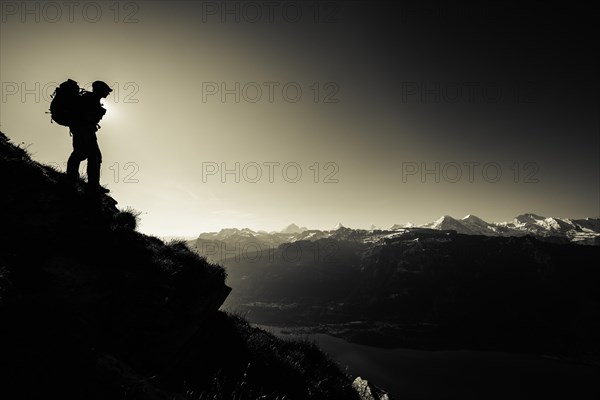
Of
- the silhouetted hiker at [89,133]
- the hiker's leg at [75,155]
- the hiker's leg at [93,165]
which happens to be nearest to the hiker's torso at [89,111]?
the silhouetted hiker at [89,133]

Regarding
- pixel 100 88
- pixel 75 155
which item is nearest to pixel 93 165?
pixel 75 155

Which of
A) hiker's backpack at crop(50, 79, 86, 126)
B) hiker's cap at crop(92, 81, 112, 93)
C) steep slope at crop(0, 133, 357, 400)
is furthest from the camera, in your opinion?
hiker's cap at crop(92, 81, 112, 93)

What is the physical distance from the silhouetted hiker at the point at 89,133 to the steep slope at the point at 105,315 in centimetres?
59

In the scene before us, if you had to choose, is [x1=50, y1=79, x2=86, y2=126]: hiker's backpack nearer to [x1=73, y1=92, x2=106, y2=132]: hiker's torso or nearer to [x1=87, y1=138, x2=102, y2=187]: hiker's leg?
[x1=73, y1=92, x2=106, y2=132]: hiker's torso

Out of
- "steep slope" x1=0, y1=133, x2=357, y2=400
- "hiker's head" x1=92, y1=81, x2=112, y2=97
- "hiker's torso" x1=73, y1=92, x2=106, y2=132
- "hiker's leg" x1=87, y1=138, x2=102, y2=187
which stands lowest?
"steep slope" x1=0, y1=133, x2=357, y2=400

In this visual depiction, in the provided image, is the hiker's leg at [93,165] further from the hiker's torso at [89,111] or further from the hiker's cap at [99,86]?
the hiker's cap at [99,86]

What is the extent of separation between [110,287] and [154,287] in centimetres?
153


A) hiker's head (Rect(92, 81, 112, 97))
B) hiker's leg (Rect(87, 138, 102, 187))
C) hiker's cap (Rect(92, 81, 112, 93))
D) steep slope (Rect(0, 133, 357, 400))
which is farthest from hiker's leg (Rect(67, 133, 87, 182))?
hiker's cap (Rect(92, 81, 112, 93))

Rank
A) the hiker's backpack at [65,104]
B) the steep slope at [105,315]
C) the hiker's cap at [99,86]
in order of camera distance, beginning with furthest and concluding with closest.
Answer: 1. the hiker's cap at [99,86]
2. the hiker's backpack at [65,104]
3. the steep slope at [105,315]

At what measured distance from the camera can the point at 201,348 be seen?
33.7 feet

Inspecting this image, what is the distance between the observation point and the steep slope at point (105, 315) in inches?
156

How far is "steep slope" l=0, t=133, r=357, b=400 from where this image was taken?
13.0 ft

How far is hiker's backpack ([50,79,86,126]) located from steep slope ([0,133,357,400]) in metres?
1.83

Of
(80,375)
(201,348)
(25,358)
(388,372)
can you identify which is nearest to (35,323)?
(25,358)
